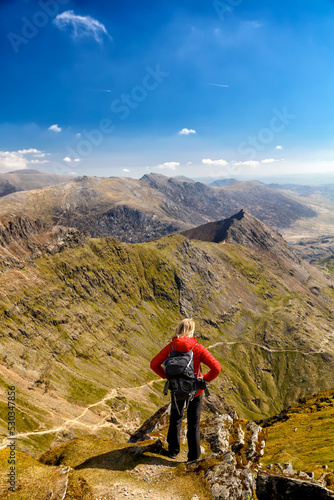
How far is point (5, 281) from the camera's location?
188 meters

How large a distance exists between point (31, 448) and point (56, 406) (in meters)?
36.6

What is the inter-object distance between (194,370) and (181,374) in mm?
1650

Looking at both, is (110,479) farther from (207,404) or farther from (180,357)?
(207,404)

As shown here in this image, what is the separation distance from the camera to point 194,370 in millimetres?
15734

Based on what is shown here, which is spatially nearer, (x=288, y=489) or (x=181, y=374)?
(x=181, y=374)

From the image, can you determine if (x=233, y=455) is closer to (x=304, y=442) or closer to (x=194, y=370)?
(x=194, y=370)

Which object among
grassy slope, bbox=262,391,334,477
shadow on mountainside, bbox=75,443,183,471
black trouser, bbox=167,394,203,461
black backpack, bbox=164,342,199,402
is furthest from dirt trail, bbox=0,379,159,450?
black backpack, bbox=164,342,199,402

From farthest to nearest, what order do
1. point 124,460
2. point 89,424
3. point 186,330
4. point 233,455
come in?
point 89,424 < point 233,455 < point 124,460 < point 186,330

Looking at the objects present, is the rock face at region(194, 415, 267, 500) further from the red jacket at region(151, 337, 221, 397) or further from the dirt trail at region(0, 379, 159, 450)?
the dirt trail at region(0, 379, 159, 450)

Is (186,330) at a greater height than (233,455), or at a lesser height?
greater

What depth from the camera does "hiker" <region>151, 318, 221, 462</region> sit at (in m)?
15.0

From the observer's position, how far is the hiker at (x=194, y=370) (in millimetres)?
15008

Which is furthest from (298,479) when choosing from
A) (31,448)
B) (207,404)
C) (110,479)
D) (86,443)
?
(207,404)

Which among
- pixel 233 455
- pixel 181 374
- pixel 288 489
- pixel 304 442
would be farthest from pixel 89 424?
pixel 181 374
